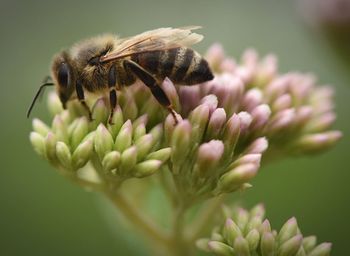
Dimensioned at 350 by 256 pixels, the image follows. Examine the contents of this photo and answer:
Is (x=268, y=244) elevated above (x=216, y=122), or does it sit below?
below

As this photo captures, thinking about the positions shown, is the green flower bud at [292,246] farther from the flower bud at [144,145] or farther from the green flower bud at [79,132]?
the green flower bud at [79,132]

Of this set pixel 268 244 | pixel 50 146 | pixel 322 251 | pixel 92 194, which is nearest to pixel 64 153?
pixel 50 146

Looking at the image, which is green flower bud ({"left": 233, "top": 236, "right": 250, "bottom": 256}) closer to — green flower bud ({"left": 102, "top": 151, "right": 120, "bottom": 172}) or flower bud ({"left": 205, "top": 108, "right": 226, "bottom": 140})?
flower bud ({"left": 205, "top": 108, "right": 226, "bottom": 140})

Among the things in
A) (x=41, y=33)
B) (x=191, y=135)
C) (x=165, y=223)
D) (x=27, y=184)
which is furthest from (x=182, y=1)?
(x=191, y=135)

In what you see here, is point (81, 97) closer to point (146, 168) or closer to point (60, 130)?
point (60, 130)

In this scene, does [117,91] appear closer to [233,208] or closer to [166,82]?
[166,82]
